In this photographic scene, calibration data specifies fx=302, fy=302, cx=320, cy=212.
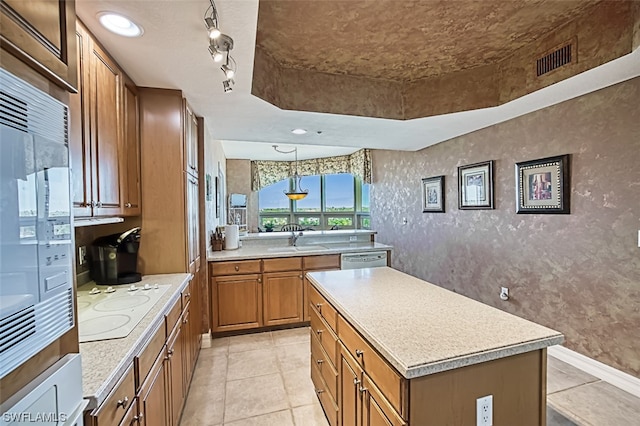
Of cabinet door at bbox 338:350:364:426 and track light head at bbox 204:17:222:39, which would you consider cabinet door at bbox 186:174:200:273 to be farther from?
cabinet door at bbox 338:350:364:426

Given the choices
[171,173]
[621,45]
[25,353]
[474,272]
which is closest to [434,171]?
[474,272]

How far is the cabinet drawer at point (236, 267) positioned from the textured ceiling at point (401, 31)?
206 cm

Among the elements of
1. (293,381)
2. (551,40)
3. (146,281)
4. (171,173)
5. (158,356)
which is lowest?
(293,381)

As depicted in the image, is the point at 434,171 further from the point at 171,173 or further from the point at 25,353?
the point at 25,353

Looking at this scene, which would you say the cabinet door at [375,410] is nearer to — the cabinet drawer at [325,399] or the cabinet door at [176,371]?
the cabinet drawer at [325,399]

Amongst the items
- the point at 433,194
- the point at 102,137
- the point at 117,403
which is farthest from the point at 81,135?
the point at 433,194

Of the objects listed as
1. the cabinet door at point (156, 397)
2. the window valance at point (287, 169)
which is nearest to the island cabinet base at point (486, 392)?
the cabinet door at point (156, 397)

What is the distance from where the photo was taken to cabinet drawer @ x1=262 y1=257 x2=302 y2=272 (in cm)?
345

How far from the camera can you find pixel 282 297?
138 inches

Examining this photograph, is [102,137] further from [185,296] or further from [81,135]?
[185,296]

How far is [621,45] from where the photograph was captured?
1.90m

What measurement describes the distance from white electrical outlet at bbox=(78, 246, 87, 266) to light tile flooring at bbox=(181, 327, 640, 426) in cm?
126

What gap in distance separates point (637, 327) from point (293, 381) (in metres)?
2.64

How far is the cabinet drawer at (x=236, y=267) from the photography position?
3287 mm
